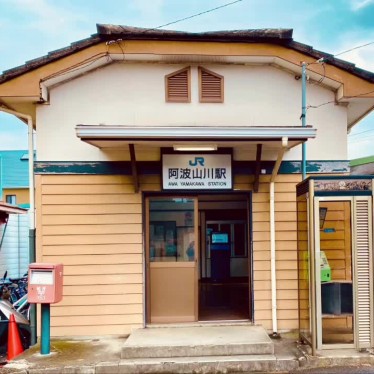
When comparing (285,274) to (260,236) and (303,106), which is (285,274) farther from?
(303,106)

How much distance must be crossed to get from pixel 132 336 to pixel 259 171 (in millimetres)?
3406

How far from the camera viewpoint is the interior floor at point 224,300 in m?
7.70

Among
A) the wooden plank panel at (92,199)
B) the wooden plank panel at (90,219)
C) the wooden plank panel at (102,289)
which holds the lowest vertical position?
the wooden plank panel at (102,289)

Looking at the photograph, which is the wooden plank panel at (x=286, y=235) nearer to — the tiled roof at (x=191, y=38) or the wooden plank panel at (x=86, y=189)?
the wooden plank panel at (x=86, y=189)

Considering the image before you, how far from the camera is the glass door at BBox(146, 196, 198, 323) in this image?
7254 mm

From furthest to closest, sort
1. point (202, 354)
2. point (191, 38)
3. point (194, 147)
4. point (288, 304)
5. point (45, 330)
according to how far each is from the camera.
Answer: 1. point (288, 304)
2. point (191, 38)
3. point (194, 147)
4. point (45, 330)
5. point (202, 354)

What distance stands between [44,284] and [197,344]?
94.6 inches

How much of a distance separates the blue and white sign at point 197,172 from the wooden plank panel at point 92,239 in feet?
3.44

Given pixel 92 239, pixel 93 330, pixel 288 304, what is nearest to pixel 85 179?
pixel 92 239

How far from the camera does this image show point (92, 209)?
23.3 feet

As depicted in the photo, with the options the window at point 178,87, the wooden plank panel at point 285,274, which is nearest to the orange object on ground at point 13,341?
the wooden plank panel at point 285,274

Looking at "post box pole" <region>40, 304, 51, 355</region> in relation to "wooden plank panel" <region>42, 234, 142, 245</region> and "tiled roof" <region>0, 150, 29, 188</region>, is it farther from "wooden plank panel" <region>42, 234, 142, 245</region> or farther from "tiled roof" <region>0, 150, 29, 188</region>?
"tiled roof" <region>0, 150, 29, 188</region>

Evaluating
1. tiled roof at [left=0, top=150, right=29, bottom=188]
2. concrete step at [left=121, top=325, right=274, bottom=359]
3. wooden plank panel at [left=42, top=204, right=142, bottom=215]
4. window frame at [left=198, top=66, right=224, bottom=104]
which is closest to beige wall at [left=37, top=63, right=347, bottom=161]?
window frame at [left=198, top=66, right=224, bottom=104]

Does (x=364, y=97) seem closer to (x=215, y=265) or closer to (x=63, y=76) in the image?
(x=63, y=76)
